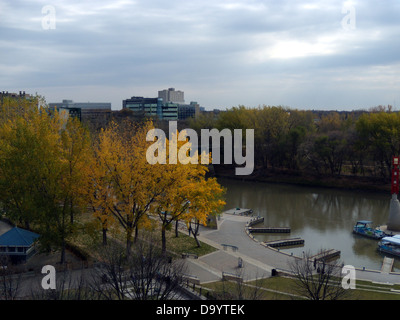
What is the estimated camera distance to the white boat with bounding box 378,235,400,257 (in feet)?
71.4

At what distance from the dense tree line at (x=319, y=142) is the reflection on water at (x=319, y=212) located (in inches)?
199

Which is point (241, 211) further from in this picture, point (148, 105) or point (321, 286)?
point (148, 105)

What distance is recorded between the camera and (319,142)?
46.2 m

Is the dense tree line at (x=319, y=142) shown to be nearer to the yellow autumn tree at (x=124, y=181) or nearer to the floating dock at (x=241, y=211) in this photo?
the floating dock at (x=241, y=211)

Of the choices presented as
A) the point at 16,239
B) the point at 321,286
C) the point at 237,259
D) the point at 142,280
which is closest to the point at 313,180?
the point at 237,259

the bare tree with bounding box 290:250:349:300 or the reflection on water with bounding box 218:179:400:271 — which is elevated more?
the bare tree with bounding box 290:250:349:300

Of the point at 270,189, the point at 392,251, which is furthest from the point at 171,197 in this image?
the point at 270,189

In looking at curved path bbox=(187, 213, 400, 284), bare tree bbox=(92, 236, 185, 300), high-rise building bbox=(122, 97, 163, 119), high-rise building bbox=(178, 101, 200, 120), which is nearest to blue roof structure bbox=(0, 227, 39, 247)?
bare tree bbox=(92, 236, 185, 300)

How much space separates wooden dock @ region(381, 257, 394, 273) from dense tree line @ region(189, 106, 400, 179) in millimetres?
24405

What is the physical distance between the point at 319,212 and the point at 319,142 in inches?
614

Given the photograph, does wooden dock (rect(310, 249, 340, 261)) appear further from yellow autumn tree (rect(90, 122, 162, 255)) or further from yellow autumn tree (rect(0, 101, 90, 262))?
yellow autumn tree (rect(0, 101, 90, 262))
